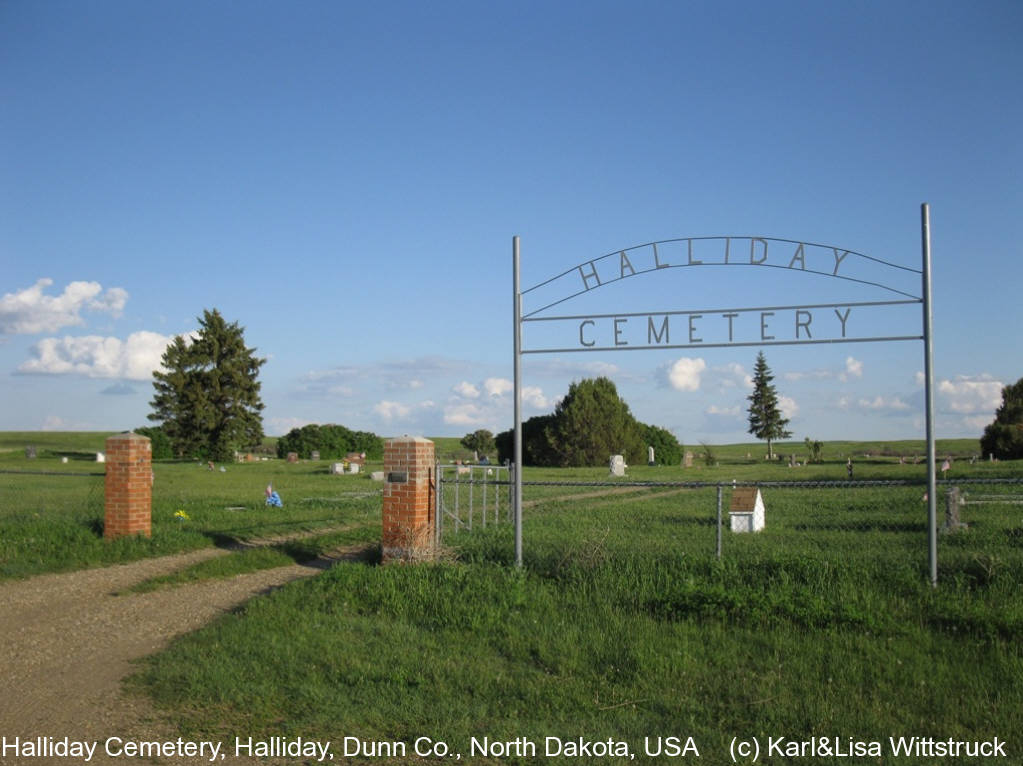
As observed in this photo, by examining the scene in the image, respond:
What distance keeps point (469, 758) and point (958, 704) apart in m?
3.25

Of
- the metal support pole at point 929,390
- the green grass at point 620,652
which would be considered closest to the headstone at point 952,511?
the green grass at point 620,652

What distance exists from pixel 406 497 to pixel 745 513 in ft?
22.4

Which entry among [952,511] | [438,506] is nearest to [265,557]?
[438,506]

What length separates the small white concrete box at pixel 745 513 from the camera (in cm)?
1466

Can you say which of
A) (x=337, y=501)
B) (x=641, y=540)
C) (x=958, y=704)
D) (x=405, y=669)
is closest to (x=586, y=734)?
(x=405, y=669)

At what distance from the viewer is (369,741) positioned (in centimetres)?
522

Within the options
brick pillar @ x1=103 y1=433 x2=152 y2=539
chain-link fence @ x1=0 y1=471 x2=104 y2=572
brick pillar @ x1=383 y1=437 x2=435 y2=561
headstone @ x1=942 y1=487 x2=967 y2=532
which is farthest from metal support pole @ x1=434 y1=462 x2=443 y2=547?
headstone @ x1=942 y1=487 x2=967 y2=532

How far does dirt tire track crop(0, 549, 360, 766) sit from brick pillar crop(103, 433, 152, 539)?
1.04 m

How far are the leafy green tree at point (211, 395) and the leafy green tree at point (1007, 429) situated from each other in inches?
1726

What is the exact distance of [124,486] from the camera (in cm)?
1243

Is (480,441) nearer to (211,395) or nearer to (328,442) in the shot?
(328,442)

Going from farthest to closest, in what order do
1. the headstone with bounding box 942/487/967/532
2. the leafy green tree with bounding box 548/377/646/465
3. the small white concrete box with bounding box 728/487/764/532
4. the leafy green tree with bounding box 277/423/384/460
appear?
the leafy green tree with bounding box 277/423/384/460
the leafy green tree with bounding box 548/377/646/465
the small white concrete box with bounding box 728/487/764/532
the headstone with bounding box 942/487/967/532

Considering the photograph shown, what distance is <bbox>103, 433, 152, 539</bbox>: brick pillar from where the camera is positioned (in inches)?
489

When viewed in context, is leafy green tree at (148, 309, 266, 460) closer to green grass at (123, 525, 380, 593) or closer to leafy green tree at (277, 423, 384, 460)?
leafy green tree at (277, 423, 384, 460)
